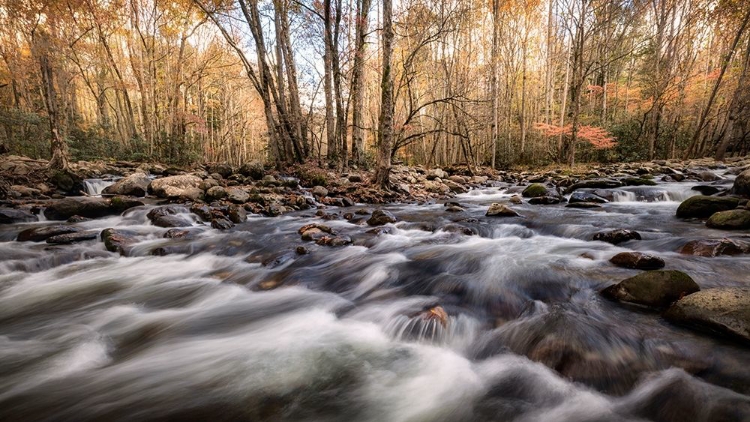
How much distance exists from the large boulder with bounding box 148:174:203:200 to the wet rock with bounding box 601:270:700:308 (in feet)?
26.1

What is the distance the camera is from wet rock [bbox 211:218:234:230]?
608cm

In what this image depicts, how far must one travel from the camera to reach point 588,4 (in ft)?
45.1

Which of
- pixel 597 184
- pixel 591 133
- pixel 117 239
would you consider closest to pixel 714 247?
pixel 597 184

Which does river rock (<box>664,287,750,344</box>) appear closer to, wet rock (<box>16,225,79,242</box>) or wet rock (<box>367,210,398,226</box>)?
wet rock (<box>367,210,398,226</box>)

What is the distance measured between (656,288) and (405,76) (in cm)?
863

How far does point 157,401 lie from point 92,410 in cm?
31

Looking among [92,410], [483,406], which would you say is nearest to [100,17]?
[92,410]

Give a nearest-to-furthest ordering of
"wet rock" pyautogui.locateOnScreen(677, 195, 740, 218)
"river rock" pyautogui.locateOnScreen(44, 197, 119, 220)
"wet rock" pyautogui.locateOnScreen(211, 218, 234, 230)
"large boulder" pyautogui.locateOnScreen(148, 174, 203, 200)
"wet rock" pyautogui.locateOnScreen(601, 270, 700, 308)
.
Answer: "wet rock" pyautogui.locateOnScreen(601, 270, 700, 308) → "wet rock" pyautogui.locateOnScreen(677, 195, 740, 218) → "wet rock" pyautogui.locateOnScreen(211, 218, 234, 230) → "river rock" pyautogui.locateOnScreen(44, 197, 119, 220) → "large boulder" pyautogui.locateOnScreen(148, 174, 203, 200)

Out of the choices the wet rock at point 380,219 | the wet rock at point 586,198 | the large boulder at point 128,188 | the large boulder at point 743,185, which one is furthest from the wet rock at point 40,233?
the large boulder at point 743,185

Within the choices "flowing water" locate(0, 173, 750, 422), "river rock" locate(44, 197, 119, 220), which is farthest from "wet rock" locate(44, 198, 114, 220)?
"flowing water" locate(0, 173, 750, 422)

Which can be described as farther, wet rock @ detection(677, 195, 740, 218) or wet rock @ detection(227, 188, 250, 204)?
wet rock @ detection(227, 188, 250, 204)

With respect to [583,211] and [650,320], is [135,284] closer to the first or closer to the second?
[650,320]

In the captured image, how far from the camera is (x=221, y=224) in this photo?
611 cm

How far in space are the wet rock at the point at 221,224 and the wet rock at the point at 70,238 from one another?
1654 mm
